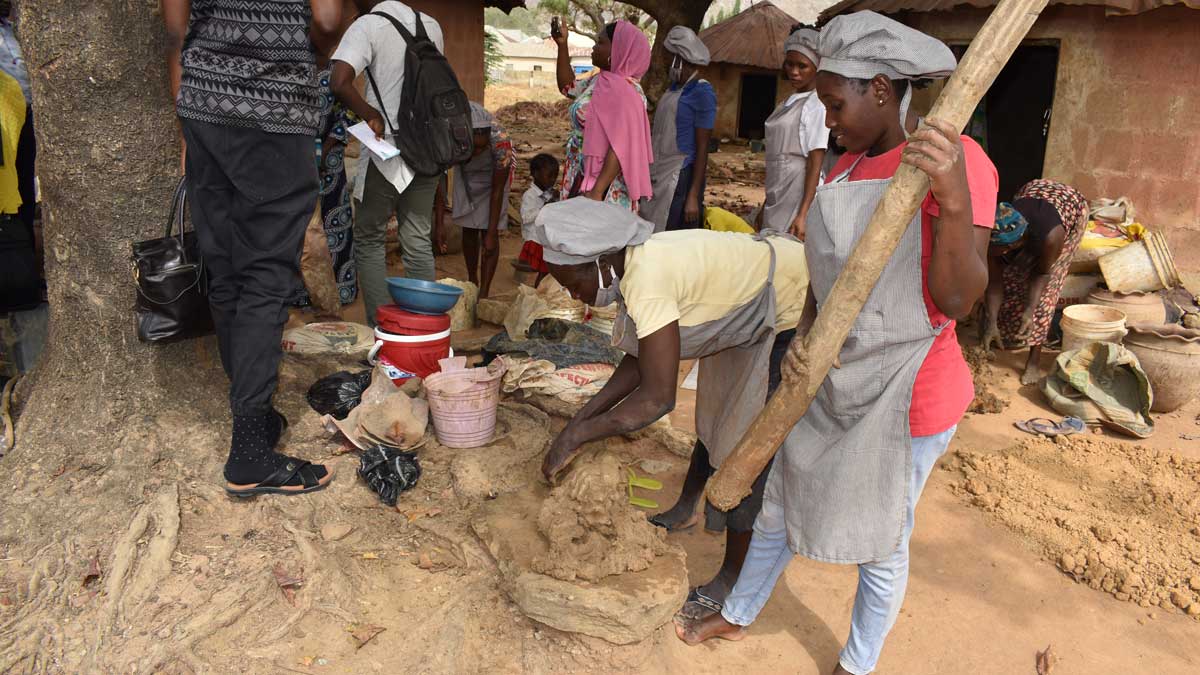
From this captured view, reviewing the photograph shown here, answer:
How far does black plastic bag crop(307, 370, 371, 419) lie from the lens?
11.3 ft

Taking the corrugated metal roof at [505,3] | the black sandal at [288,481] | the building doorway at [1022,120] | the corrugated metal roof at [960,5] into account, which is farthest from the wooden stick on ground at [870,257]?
the building doorway at [1022,120]

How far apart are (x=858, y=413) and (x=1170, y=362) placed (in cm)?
373

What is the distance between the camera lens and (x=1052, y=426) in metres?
4.64

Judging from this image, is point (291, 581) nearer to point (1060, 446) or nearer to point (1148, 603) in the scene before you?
point (1148, 603)

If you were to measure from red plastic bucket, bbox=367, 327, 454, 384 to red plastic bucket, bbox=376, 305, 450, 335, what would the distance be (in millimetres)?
26

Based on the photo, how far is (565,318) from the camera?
5113mm

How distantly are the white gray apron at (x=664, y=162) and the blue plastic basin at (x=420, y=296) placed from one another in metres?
1.60

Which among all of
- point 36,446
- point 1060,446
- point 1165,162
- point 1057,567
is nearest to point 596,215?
point 36,446

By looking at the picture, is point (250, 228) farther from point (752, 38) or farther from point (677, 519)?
point (752, 38)

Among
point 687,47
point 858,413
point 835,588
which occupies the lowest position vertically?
point 835,588

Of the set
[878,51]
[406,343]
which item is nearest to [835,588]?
[878,51]

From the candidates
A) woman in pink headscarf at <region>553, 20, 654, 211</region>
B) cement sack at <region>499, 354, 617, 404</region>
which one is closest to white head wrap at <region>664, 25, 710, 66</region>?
woman in pink headscarf at <region>553, 20, 654, 211</region>

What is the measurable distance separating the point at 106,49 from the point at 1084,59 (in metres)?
6.46

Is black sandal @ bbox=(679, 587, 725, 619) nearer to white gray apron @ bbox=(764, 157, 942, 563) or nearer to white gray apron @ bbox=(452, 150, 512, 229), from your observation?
white gray apron @ bbox=(764, 157, 942, 563)
